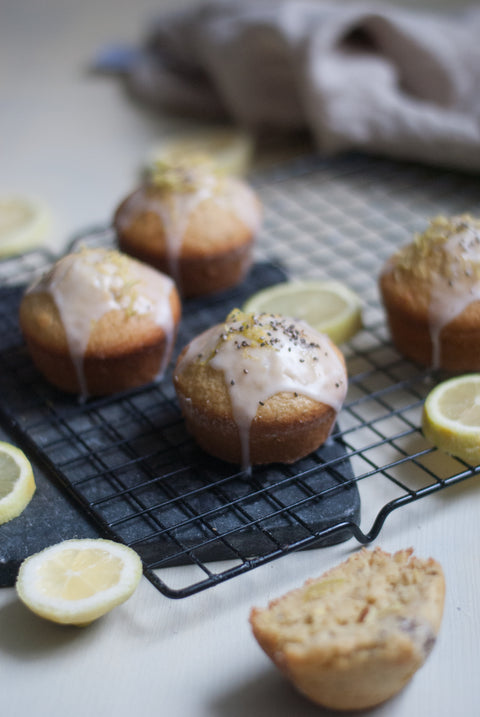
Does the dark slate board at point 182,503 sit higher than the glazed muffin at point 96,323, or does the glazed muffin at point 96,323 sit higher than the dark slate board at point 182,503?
the glazed muffin at point 96,323

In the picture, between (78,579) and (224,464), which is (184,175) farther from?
(78,579)

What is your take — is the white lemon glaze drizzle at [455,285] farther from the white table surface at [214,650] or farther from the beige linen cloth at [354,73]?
the beige linen cloth at [354,73]

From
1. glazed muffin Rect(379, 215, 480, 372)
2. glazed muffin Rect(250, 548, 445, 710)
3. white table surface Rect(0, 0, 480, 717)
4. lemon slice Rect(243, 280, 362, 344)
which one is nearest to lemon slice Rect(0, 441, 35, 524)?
white table surface Rect(0, 0, 480, 717)

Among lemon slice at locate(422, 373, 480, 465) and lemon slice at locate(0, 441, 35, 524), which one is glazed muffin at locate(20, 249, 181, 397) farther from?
lemon slice at locate(422, 373, 480, 465)

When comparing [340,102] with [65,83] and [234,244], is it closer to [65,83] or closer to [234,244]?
[234,244]

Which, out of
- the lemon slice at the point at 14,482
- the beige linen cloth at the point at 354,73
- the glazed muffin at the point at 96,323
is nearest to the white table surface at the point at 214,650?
the lemon slice at the point at 14,482

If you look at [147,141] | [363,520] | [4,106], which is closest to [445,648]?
[363,520]

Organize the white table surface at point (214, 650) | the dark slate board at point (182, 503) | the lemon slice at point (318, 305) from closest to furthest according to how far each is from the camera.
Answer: the white table surface at point (214, 650)
the dark slate board at point (182, 503)
the lemon slice at point (318, 305)
